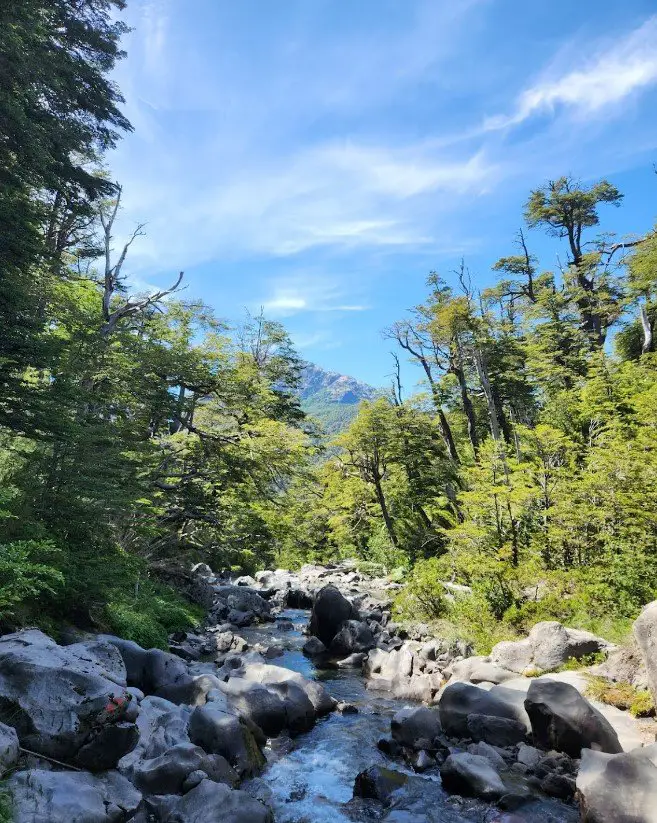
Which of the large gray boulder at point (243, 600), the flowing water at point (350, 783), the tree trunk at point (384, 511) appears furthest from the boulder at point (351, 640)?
the tree trunk at point (384, 511)

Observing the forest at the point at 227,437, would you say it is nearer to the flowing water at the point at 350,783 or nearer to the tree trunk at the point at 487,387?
the tree trunk at the point at 487,387

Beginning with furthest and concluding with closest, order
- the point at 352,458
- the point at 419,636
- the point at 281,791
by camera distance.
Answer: the point at 352,458 < the point at 419,636 < the point at 281,791

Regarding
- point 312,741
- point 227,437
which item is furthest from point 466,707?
point 227,437

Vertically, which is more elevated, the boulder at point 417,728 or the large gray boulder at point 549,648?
the large gray boulder at point 549,648

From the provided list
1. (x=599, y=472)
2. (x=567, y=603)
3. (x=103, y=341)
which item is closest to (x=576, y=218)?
(x=599, y=472)

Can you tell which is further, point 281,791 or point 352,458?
point 352,458

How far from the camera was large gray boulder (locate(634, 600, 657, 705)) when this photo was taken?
7262 millimetres

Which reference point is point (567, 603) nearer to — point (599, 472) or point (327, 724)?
point (599, 472)

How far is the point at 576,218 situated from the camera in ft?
95.0

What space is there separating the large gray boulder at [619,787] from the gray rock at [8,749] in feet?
20.8

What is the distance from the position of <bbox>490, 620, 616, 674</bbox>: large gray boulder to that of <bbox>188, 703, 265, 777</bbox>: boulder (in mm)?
5890

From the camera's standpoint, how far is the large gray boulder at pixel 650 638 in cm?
726

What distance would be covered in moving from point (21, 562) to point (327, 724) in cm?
688

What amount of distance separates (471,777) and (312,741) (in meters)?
3.27
